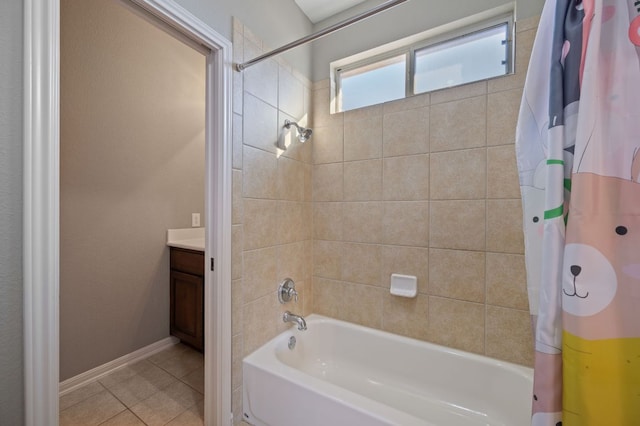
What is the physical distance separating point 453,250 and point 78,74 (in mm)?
2597

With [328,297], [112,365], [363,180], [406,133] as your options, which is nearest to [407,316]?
[328,297]

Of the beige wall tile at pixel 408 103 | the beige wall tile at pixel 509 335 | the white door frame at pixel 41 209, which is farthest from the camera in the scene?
the beige wall tile at pixel 408 103

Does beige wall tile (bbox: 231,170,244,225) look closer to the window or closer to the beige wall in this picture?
the window

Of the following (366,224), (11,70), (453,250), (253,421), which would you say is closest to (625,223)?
(453,250)

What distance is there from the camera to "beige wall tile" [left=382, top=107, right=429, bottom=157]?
5.32 ft

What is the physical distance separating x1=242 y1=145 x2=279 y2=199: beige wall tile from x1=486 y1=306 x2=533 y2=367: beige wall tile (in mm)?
1394

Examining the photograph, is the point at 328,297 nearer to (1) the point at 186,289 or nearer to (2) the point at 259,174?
(2) the point at 259,174

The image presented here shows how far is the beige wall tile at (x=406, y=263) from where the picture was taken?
5.37 feet

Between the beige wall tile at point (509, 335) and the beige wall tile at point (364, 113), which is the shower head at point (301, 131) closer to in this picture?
the beige wall tile at point (364, 113)

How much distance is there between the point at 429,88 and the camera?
1721 millimetres

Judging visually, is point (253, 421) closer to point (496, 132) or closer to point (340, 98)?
point (496, 132)

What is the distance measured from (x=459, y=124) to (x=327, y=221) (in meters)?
1.02

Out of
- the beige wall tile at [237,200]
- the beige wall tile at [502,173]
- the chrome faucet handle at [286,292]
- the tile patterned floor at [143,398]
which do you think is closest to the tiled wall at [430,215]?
the beige wall tile at [502,173]

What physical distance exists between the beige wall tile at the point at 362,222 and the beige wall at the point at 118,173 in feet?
4.99
